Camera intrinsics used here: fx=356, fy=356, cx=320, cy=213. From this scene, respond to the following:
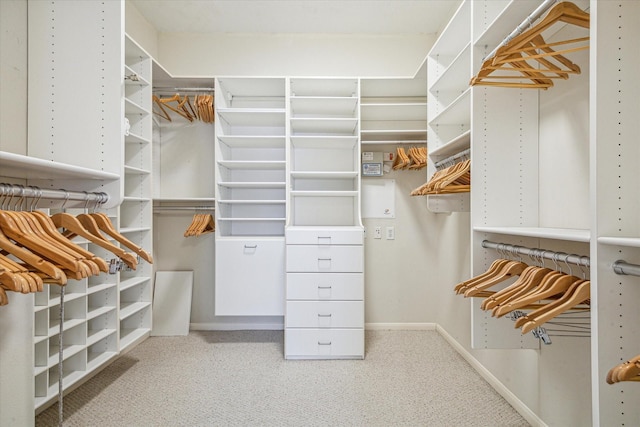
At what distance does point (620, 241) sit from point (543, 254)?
0.51 metres

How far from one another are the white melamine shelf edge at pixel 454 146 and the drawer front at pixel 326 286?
1056 mm

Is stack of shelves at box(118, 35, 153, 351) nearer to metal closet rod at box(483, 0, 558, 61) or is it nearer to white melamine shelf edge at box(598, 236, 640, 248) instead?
metal closet rod at box(483, 0, 558, 61)

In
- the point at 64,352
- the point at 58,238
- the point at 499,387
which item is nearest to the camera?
the point at 58,238

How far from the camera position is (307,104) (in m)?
3.12

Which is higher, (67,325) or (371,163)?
(371,163)

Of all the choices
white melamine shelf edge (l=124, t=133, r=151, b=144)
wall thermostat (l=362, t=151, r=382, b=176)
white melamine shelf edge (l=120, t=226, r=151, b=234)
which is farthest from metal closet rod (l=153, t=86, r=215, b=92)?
wall thermostat (l=362, t=151, r=382, b=176)

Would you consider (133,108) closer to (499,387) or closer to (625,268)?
(625,268)

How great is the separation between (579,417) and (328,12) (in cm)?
315

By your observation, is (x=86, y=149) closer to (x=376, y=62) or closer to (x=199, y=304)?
(x=199, y=304)

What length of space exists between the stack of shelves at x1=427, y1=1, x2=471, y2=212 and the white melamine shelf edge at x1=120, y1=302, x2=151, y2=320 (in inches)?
92.5

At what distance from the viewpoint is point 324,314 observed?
8.93 feet

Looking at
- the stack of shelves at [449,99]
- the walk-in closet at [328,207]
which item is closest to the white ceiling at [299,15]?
the walk-in closet at [328,207]

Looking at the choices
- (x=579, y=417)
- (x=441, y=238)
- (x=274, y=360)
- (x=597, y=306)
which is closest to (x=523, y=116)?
(x=597, y=306)

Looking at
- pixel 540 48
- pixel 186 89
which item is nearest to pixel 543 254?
pixel 540 48
